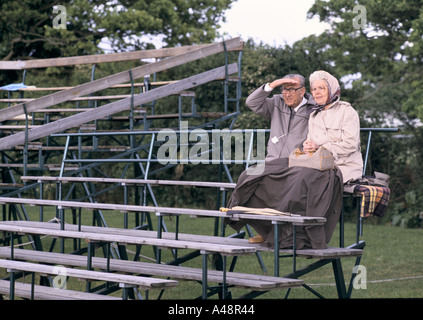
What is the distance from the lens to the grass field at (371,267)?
7484 millimetres

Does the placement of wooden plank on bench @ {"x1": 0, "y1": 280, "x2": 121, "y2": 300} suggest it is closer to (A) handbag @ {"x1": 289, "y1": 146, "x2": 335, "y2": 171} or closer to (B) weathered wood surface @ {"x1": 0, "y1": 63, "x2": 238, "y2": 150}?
(A) handbag @ {"x1": 289, "y1": 146, "x2": 335, "y2": 171}

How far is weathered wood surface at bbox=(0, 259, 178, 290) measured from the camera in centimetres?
481

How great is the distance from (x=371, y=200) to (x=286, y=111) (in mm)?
1057

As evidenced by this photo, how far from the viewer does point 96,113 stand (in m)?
8.82

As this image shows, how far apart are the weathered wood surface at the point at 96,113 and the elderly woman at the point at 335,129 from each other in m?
3.41

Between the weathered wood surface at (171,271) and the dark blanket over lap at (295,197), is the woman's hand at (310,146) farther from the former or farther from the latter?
the weathered wood surface at (171,271)

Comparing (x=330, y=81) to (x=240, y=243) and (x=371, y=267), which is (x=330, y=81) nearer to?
(x=240, y=243)

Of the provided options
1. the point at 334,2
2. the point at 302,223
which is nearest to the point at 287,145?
the point at 302,223

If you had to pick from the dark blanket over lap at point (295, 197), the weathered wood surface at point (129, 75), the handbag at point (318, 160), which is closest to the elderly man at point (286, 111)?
the dark blanket over lap at point (295, 197)

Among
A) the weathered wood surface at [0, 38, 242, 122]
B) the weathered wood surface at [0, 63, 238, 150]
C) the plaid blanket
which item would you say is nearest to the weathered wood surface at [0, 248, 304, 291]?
the plaid blanket

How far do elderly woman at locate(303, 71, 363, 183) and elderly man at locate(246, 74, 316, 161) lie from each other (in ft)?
0.61

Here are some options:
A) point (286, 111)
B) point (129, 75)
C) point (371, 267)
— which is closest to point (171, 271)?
point (286, 111)

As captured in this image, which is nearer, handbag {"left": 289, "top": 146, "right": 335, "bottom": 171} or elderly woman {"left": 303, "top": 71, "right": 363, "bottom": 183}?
handbag {"left": 289, "top": 146, "right": 335, "bottom": 171}
